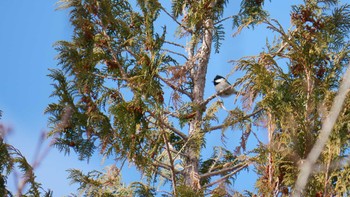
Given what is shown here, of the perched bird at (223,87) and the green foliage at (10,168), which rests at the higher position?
the perched bird at (223,87)

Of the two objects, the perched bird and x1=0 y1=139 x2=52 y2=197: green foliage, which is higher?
the perched bird

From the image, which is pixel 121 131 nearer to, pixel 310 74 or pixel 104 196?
pixel 104 196

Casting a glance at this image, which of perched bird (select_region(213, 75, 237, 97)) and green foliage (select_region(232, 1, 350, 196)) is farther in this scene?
perched bird (select_region(213, 75, 237, 97))

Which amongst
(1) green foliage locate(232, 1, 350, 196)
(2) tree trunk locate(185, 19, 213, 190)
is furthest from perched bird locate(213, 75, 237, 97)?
(1) green foliage locate(232, 1, 350, 196)

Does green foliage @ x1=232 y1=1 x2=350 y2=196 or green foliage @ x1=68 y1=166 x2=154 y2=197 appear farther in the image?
green foliage @ x1=68 y1=166 x2=154 y2=197

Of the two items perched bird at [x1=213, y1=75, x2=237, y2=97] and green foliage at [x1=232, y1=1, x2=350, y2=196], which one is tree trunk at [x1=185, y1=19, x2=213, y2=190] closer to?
perched bird at [x1=213, y1=75, x2=237, y2=97]

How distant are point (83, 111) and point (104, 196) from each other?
1.23m

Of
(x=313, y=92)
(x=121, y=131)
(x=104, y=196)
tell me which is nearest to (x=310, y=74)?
(x=313, y=92)

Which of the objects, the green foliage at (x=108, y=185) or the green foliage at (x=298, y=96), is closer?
the green foliage at (x=298, y=96)

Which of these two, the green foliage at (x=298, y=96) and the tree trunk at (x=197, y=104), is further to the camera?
the tree trunk at (x=197, y=104)

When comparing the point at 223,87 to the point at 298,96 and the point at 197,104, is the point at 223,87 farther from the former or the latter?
the point at 298,96

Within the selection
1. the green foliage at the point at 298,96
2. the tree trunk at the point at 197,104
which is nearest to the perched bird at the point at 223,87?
the tree trunk at the point at 197,104

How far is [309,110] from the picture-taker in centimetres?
598

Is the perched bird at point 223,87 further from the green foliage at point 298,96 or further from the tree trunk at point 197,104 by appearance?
the green foliage at point 298,96
